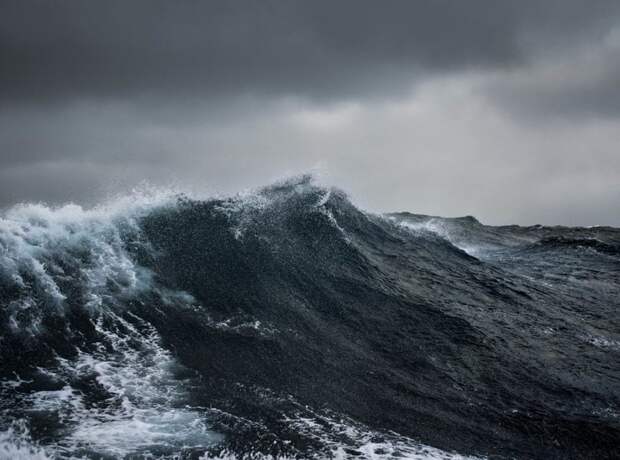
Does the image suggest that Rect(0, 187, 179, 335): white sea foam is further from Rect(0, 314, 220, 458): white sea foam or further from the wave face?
Rect(0, 314, 220, 458): white sea foam

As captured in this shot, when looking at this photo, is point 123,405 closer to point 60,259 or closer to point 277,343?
point 277,343

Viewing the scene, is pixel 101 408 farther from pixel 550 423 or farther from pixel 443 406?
pixel 550 423

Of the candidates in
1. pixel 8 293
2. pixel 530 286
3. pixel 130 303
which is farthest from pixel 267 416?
pixel 530 286

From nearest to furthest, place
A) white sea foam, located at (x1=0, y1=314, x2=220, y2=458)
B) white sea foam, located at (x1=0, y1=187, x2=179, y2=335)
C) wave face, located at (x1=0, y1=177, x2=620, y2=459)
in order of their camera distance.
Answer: white sea foam, located at (x1=0, y1=314, x2=220, y2=458) → wave face, located at (x1=0, y1=177, x2=620, y2=459) → white sea foam, located at (x1=0, y1=187, x2=179, y2=335)

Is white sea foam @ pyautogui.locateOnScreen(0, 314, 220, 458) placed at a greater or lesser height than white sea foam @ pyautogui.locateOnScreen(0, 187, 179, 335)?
lesser

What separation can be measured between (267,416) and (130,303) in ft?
16.2

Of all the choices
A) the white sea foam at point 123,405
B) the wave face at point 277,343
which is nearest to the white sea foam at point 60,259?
the wave face at point 277,343

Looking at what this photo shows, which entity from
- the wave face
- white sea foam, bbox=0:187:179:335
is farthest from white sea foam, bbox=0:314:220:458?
white sea foam, bbox=0:187:179:335

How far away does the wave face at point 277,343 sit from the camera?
314 inches

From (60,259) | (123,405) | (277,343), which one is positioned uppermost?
(60,259)

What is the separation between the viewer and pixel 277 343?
1093cm

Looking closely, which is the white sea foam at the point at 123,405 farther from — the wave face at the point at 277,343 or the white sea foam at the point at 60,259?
the white sea foam at the point at 60,259

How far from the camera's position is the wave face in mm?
7984

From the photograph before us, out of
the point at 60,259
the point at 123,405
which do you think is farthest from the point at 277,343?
the point at 60,259
